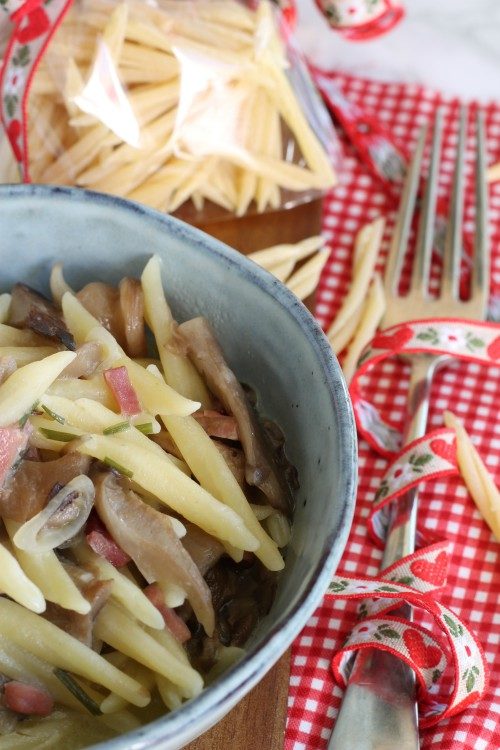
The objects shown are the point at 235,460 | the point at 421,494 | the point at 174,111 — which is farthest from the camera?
the point at 174,111

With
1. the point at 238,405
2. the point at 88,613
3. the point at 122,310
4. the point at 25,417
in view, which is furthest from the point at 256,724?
the point at 122,310

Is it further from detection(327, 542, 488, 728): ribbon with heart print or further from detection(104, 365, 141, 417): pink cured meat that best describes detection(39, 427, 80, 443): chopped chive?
detection(327, 542, 488, 728): ribbon with heart print

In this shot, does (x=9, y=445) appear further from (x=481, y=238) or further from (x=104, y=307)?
(x=481, y=238)

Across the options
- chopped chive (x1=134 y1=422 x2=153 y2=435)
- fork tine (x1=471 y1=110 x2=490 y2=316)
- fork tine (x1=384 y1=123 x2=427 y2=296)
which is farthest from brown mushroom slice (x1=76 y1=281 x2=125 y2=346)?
fork tine (x1=471 y1=110 x2=490 y2=316)

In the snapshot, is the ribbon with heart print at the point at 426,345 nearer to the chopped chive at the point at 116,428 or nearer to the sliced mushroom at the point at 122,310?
the sliced mushroom at the point at 122,310

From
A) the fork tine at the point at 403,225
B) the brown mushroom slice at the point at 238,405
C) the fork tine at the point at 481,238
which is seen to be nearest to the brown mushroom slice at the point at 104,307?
the brown mushroom slice at the point at 238,405

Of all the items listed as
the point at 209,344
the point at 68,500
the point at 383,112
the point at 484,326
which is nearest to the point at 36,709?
the point at 68,500
